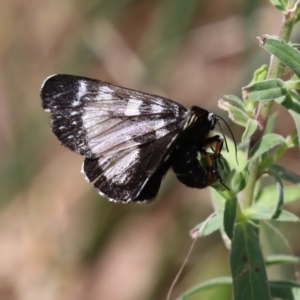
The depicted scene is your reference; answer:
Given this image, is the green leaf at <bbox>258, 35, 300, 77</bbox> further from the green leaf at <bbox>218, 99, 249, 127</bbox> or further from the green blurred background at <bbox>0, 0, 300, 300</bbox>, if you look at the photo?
the green blurred background at <bbox>0, 0, 300, 300</bbox>

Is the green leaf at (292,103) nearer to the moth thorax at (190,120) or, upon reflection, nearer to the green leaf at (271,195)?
the moth thorax at (190,120)

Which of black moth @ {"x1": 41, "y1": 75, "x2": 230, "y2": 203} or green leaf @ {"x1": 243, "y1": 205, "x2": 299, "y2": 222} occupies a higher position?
black moth @ {"x1": 41, "y1": 75, "x2": 230, "y2": 203}

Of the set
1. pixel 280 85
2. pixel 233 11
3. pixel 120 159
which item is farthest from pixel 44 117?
pixel 280 85

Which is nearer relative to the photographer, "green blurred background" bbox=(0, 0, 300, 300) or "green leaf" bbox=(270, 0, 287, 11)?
"green leaf" bbox=(270, 0, 287, 11)

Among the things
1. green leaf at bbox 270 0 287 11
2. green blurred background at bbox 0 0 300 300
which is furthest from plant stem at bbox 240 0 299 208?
green blurred background at bbox 0 0 300 300

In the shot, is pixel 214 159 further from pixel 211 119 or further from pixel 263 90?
pixel 263 90

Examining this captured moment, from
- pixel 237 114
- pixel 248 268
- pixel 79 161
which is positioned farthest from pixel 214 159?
pixel 79 161
